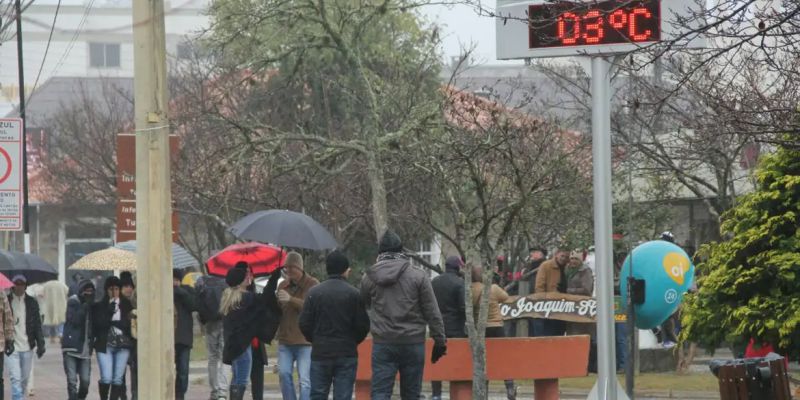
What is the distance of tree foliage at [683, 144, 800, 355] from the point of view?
1263 centimetres

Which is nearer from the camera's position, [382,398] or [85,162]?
[382,398]

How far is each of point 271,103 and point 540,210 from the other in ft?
51.1

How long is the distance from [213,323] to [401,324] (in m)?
5.78

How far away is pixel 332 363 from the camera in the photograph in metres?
13.3

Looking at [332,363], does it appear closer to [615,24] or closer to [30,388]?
[615,24]

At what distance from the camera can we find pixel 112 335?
17.2 metres

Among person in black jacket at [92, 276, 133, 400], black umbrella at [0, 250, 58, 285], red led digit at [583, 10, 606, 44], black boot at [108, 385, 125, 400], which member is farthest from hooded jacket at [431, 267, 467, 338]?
red led digit at [583, 10, 606, 44]

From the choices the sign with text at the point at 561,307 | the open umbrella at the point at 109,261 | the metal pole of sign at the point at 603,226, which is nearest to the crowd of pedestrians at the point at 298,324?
the sign with text at the point at 561,307

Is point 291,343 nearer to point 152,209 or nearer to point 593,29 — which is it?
point 152,209

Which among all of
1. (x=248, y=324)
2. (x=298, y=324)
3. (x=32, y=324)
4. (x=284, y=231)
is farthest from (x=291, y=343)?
(x=32, y=324)

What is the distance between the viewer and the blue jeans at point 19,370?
18031mm

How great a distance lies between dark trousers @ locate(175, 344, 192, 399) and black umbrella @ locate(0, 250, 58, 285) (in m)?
2.58

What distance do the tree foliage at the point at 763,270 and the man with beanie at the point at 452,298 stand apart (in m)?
4.78

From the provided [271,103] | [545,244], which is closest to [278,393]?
[545,244]
